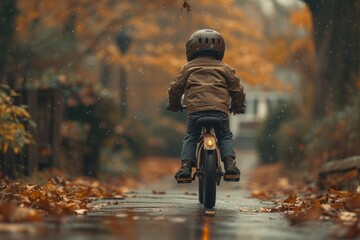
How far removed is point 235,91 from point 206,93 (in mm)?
500

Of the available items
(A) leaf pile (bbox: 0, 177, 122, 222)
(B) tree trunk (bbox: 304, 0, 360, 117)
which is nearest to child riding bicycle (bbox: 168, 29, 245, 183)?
(A) leaf pile (bbox: 0, 177, 122, 222)

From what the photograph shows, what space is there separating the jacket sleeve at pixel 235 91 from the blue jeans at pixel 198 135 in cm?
38

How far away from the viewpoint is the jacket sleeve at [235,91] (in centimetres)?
1078

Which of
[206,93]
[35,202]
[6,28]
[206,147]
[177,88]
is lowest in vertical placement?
[35,202]

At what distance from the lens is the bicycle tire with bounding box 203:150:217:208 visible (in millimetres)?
A: 9930

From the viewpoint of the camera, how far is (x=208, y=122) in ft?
33.9

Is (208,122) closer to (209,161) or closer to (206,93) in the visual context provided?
(206,93)

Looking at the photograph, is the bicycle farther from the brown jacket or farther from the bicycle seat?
the brown jacket

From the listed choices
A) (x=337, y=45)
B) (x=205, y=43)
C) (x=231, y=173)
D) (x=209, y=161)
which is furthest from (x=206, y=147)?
(x=337, y=45)

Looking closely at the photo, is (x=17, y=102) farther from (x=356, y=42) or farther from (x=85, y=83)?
(x=356, y=42)

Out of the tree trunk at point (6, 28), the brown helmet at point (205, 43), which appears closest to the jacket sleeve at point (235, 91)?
the brown helmet at point (205, 43)

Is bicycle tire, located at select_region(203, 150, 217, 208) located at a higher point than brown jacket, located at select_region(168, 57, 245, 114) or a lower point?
lower

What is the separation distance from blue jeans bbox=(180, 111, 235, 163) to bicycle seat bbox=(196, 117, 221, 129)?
4.7 inches

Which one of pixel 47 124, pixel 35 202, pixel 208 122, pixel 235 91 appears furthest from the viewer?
pixel 47 124
